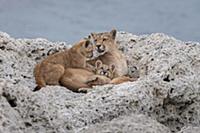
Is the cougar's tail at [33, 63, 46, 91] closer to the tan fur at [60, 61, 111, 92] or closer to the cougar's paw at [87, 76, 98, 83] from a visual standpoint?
the tan fur at [60, 61, 111, 92]

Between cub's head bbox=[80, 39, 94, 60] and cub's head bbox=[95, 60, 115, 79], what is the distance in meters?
0.58

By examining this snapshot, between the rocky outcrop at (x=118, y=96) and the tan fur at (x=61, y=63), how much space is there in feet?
0.62

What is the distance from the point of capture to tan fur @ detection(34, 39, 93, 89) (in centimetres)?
949

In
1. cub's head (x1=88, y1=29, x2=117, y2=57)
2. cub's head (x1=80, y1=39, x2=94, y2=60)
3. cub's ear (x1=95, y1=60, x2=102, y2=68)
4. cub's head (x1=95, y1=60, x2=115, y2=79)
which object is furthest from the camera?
cub's head (x1=88, y1=29, x2=117, y2=57)

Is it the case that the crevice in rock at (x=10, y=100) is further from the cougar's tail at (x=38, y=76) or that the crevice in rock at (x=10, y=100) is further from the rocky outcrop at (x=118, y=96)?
the cougar's tail at (x=38, y=76)

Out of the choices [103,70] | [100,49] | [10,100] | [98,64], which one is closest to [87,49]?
[100,49]

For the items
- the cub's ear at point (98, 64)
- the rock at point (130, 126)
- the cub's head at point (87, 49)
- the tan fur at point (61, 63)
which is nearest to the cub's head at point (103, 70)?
the cub's ear at point (98, 64)

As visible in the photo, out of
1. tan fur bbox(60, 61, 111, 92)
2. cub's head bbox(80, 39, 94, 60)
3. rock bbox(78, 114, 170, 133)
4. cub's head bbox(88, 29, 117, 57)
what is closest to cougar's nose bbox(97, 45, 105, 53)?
cub's head bbox(88, 29, 117, 57)

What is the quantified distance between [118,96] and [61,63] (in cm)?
428

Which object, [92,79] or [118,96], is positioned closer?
[118,96]

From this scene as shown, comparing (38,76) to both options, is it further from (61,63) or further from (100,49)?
(100,49)

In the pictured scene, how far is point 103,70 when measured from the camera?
9836 millimetres

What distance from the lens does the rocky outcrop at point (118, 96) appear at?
4477 mm

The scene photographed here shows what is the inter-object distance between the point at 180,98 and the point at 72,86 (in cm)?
319
